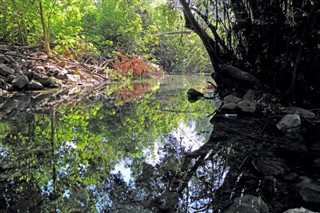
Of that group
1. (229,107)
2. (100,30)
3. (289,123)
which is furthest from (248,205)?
(100,30)

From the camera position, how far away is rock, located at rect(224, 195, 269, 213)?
2010mm

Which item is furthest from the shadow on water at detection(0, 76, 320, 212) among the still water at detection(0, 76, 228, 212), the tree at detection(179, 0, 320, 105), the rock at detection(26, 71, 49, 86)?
the rock at detection(26, 71, 49, 86)

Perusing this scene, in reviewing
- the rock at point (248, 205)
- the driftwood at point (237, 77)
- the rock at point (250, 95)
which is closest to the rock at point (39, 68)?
the driftwood at point (237, 77)

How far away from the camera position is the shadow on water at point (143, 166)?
7.29ft

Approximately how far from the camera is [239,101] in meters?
6.04

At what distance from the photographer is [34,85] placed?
9625 mm

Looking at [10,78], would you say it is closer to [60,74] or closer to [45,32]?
[60,74]

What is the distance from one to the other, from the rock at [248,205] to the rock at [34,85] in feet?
28.5

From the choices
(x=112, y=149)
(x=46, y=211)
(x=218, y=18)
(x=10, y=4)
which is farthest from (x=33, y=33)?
(x=46, y=211)

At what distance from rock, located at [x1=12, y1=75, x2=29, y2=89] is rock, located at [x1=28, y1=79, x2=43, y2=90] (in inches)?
4.8

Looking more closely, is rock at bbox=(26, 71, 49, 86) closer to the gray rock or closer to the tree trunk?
the gray rock

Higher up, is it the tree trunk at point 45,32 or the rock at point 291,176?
the tree trunk at point 45,32

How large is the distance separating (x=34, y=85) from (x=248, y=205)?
29.1 ft

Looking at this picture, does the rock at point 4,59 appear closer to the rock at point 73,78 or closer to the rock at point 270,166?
the rock at point 73,78
